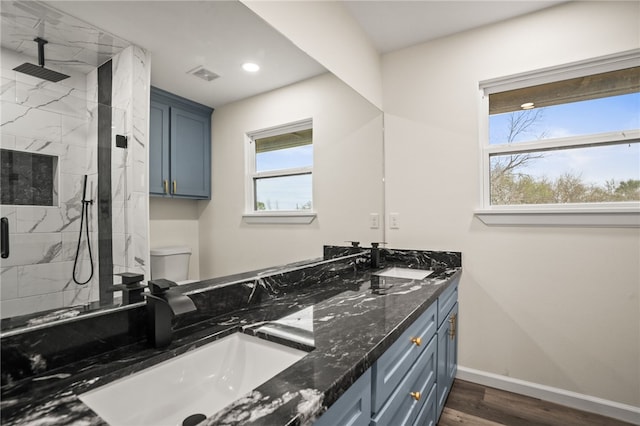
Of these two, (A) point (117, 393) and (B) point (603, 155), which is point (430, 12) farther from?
(A) point (117, 393)

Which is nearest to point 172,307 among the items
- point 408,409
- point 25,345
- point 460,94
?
point 25,345

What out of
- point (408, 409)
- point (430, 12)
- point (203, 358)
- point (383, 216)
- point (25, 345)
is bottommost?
point (408, 409)

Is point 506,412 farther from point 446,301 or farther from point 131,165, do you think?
point 131,165

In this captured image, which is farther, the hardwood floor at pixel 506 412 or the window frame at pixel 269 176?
the hardwood floor at pixel 506 412

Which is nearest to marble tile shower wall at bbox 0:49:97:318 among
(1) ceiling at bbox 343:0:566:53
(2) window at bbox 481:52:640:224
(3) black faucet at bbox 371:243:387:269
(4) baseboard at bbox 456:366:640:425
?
(3) black faucet at bbox 371:243:387:269

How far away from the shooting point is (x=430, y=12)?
2100mm

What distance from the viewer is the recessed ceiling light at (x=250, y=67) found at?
121 cm

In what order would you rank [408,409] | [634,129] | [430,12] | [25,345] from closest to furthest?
1. [25,345]
2. [408,409]
3. [634,129]
4. [430,12]

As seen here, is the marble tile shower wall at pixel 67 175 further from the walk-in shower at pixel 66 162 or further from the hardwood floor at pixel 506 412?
the hardwood floor at pixel 506 412

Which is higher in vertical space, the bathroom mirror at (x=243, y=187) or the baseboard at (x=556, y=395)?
the bathroom mirror at (x=243, y=187)

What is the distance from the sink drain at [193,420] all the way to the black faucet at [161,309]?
226mm

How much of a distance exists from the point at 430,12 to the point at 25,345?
2.60 metres

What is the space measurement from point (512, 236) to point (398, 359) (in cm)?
148

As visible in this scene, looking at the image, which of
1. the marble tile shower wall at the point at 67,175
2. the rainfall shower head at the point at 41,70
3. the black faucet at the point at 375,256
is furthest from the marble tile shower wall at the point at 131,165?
the black faucet at the point at 375,256
